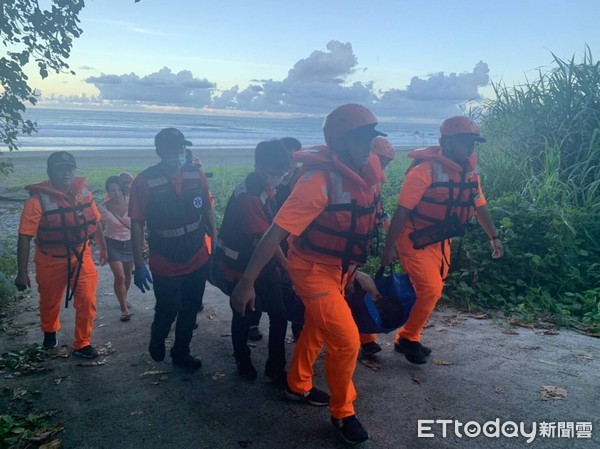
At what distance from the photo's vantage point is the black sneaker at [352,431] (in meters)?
3.14

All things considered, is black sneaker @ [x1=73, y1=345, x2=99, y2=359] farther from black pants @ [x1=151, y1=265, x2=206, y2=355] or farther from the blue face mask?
the blue face mask

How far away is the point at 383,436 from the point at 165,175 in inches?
106

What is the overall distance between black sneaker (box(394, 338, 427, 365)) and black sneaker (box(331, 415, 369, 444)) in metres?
1.31

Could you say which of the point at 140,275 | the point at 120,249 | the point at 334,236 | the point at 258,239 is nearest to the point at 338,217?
the point at 334,236

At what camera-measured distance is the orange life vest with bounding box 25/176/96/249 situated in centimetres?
454

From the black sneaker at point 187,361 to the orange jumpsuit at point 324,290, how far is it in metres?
1.62

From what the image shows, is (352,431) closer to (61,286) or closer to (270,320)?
(270,320)

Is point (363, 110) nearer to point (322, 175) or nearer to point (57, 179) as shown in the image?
point (322, 175)

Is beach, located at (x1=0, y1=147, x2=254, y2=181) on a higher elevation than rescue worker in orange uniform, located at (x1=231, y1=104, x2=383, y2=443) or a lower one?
lower

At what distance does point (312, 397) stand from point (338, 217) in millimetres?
1448

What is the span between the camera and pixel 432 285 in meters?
4.17

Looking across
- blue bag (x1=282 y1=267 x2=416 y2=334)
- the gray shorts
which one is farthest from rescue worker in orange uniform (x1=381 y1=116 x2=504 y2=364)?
the gray shorts

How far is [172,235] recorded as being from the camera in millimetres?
4199

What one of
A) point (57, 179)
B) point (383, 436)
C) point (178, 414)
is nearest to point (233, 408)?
point (178, 414)
